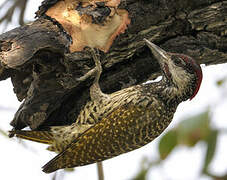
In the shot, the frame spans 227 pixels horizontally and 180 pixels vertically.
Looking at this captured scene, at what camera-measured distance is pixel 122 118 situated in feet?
9.58

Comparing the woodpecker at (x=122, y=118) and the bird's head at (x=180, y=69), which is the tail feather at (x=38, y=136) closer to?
the woodpecker at (x=122, y=118)

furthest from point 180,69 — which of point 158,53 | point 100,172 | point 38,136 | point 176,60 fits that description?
point 38,136

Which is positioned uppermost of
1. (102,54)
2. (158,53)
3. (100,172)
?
(102,54)

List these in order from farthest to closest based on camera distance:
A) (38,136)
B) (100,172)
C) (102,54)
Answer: (38,136) → (102,54) → (100,172)

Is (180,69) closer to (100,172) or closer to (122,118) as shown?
(122,118)

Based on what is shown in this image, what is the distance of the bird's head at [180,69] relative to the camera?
298 cm

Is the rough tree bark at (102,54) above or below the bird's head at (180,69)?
above

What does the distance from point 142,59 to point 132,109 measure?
1.52 ft

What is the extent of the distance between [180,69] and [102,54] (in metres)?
0.69

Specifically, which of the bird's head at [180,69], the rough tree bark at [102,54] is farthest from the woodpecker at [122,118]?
the rough tree bark at [102,54]

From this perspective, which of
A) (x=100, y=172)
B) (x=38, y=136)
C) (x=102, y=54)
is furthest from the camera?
(x=38, y=136)

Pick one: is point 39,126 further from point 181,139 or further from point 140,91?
point 181,139

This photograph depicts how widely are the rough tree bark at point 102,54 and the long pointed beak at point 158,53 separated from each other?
91 millimetres

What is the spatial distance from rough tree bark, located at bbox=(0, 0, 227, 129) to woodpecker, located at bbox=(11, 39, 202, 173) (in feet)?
0.39
